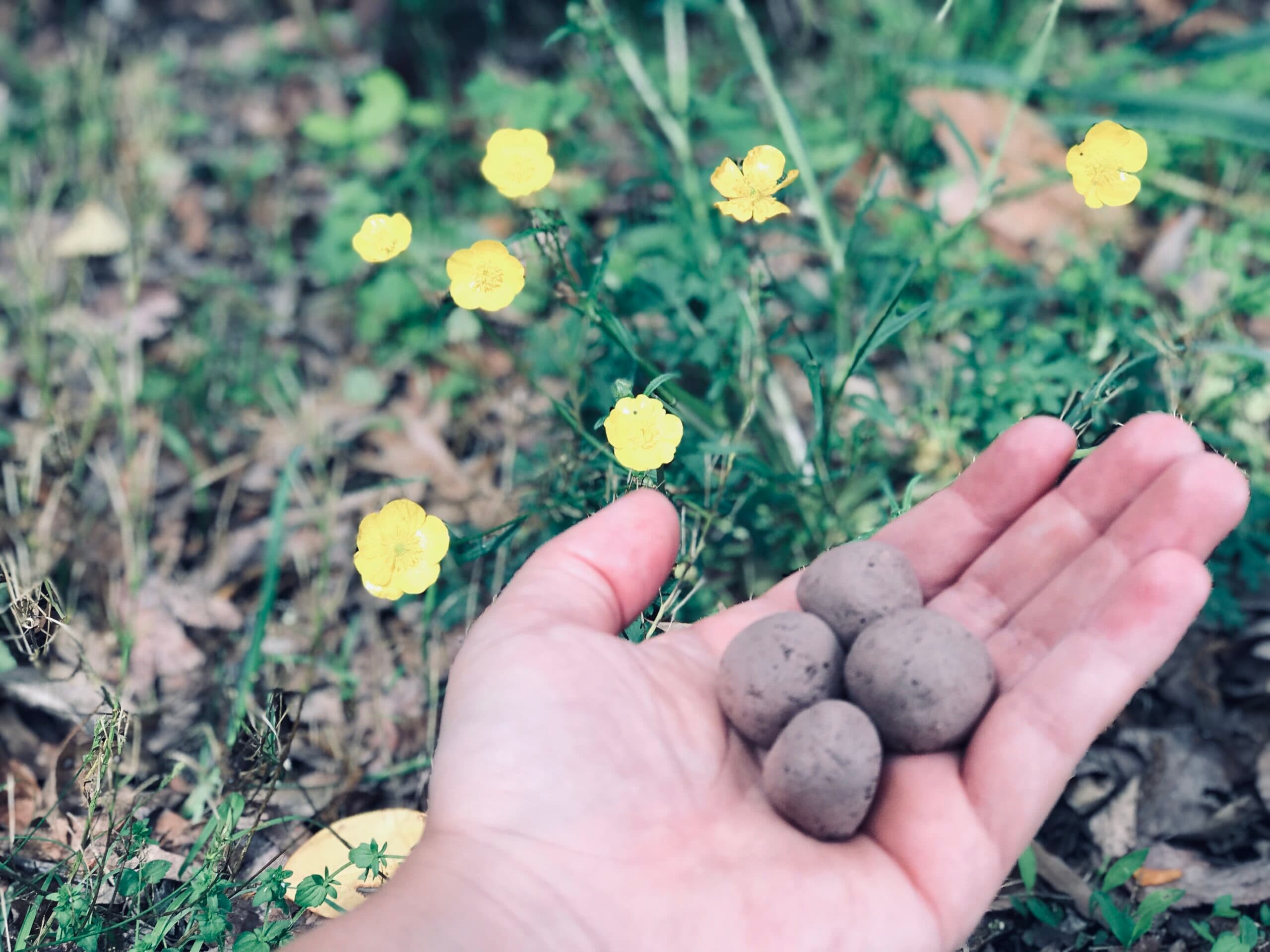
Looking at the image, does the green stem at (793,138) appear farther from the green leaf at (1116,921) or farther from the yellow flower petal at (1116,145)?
the green leaf at (1116,921)

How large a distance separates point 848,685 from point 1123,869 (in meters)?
0.73

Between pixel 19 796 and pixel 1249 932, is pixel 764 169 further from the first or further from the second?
pixel 19 796

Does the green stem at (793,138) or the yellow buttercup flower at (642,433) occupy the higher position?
the green stem at (793,138)

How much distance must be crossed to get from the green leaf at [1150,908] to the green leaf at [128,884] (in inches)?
75.6

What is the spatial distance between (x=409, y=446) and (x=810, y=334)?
136 centimetres

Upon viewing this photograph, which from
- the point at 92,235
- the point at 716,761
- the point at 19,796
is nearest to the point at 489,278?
the point at 716,761

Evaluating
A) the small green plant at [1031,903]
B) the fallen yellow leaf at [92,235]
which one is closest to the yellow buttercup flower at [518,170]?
the small green plant at [1031,903]

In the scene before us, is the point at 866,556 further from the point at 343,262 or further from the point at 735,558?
the point at 343,262

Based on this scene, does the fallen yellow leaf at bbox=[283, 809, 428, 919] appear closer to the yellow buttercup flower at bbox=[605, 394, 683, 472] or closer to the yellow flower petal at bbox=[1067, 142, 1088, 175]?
the yellow buttercup flower at bbox=[605, 394, 683, 472]

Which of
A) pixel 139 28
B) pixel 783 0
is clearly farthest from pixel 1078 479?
pixel 139 28

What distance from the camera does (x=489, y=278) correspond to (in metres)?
2.22

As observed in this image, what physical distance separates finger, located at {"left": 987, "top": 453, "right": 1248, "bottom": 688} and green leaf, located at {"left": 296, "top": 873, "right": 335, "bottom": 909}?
134 centimetres

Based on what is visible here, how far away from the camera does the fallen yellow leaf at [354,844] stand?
84.2 inches

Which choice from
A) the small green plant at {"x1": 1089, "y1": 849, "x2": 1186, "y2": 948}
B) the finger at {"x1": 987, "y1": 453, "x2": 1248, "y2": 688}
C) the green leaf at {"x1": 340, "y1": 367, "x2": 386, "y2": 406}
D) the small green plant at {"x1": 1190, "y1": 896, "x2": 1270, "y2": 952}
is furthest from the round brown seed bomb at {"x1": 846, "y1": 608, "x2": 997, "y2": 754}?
the green leaf at {"x1": 340, "y1": 367, "x2": 386, "y2": 406}
